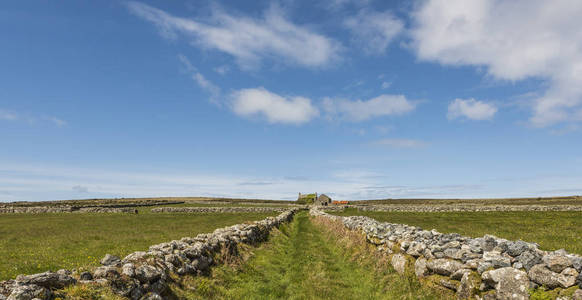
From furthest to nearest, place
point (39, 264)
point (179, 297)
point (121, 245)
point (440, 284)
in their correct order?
1. point (121, 245)
2. point (39, 264)
3. point (440, 284)
4. point (179, 297)

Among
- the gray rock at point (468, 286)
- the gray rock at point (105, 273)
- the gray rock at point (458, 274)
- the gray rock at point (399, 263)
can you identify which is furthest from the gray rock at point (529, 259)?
the gray rock at point (105, 273)

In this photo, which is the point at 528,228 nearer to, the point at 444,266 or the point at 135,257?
the point at 444,266

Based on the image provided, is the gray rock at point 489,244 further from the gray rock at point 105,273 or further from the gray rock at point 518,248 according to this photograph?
the gray rock at point 105,273

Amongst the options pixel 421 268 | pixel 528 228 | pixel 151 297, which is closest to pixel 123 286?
pixel 151 297

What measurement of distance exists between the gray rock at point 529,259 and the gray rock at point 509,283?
340 mm

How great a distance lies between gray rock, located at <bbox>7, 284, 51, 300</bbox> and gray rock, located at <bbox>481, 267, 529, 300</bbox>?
9240mm

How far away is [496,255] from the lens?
8281 mm

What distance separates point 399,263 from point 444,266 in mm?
2568

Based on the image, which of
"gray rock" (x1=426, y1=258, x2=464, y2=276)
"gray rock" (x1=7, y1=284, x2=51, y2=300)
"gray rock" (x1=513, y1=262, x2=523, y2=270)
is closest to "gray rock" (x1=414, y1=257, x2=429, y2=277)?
"gray rock" (x1=426, y1=258, x2=464, y2=276)

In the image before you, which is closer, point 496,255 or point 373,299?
point 496,255

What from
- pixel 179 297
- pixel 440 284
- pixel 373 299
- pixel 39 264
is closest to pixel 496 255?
pixel 440 284

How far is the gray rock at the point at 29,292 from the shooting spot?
17.8ft

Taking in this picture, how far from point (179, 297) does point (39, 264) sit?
28.7 feet

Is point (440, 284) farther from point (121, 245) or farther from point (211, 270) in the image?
point (121, 245)
